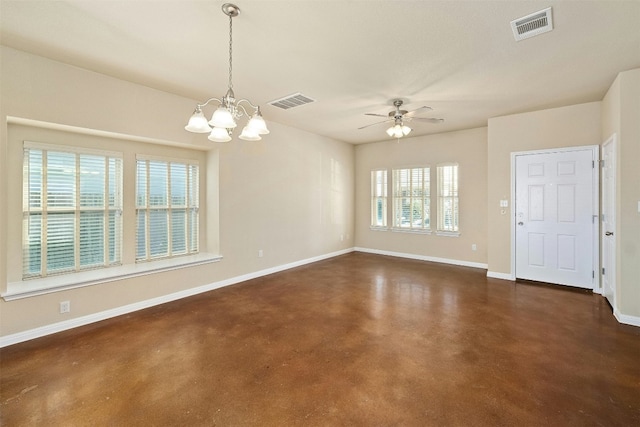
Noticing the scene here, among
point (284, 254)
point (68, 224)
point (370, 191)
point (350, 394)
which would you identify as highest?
point (370, 191)

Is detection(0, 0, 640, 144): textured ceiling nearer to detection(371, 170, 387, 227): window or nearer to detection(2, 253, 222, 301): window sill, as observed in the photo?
detection(2, 253, 222, 301): window sill

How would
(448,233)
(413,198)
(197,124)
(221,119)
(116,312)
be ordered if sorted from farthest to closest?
1. (413,198)
2. (448,233)
3. (116,312)
4. (197,124)
5. (221,119)

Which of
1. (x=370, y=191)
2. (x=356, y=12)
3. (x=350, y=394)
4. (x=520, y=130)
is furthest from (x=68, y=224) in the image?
(x=520, y=130)

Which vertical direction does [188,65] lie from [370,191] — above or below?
above

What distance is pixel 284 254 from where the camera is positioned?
5789 millimetres

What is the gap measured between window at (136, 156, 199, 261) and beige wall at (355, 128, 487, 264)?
177 inches

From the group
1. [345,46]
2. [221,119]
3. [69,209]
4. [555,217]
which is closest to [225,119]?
[221,119]

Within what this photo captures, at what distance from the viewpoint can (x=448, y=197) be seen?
633 centimetres

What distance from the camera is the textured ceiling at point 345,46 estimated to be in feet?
7.37

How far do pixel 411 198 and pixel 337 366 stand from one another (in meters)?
5.21

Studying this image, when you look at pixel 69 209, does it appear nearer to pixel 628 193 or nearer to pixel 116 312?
pixel 116 312

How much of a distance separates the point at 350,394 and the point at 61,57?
432 centimetres

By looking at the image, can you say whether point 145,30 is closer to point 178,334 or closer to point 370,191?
point 178,334

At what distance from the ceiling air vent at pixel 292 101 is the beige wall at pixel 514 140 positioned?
3.49 metres
